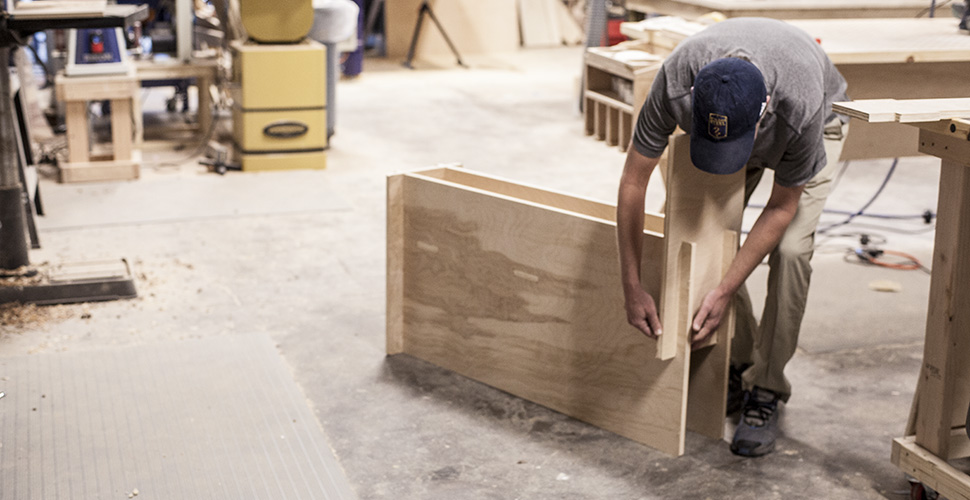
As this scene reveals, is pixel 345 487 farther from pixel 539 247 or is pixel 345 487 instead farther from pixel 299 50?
pixel 299 50

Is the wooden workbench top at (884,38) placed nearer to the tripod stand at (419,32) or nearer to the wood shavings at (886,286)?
the wood shavings at (886,286)

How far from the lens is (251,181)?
5266 mm

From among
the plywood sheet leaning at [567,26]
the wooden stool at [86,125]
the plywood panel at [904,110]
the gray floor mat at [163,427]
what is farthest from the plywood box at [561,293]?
the plywood sheet leaning at [567,26]

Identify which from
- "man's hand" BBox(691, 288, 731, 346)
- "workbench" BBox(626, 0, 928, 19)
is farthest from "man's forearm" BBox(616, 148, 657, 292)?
"workbench" BBox(626, 0, 928, 19)

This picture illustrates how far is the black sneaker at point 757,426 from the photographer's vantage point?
8.55 ft

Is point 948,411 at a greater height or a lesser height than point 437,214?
lesser

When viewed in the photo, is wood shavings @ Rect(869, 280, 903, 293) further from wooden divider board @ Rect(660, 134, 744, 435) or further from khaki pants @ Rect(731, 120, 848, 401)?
wooden divider board @ Rect(660, 134, 744, 435)

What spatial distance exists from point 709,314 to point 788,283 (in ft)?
0.87

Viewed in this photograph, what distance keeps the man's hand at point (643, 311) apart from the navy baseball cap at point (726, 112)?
17.1 inches

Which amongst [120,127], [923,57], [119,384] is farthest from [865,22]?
[120,127]

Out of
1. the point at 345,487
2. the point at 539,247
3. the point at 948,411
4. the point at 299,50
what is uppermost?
the point at 299,50

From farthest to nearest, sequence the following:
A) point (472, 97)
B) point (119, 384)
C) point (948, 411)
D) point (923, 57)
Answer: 1. point (472, 97)
2. point (923, 57)
3. point (119, 384)
4. point (948, 411)

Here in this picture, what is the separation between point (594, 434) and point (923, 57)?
5.36 ft

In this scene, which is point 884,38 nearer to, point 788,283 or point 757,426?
point 788,283
